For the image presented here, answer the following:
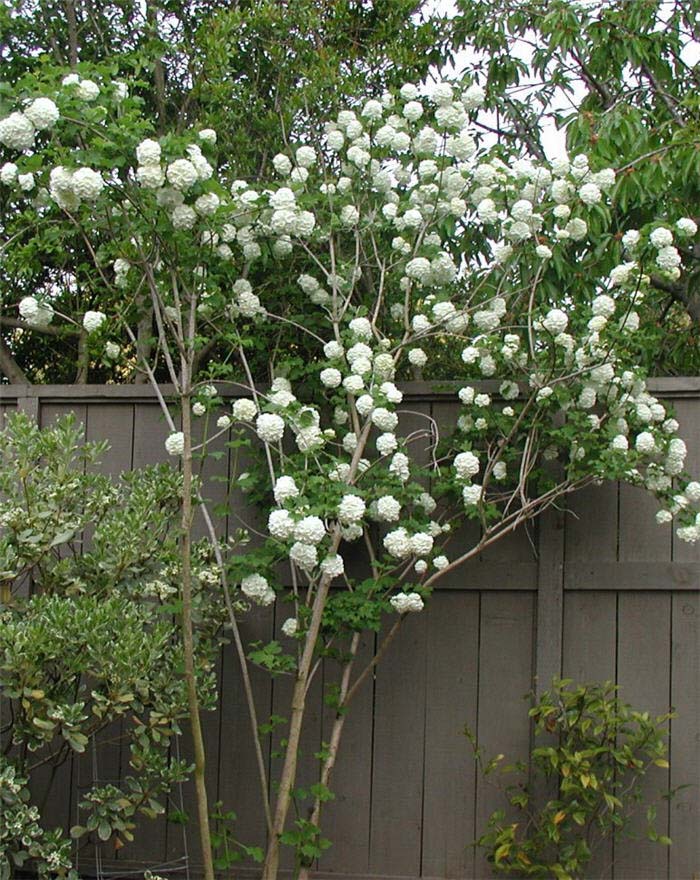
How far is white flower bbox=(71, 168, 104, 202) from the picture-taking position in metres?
3.12

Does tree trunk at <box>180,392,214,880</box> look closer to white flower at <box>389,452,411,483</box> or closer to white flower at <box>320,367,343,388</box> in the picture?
white flower at <box>320,367,343,388</box>

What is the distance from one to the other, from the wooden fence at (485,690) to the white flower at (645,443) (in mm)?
275

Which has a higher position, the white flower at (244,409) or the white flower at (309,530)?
the white flower at (244,409)

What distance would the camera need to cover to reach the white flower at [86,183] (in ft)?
10.2

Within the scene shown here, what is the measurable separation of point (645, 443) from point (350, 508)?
96 cm

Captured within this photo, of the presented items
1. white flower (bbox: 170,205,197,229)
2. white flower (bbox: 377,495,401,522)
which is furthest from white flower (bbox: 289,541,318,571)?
white flower (bbox: 170,205,197,229)

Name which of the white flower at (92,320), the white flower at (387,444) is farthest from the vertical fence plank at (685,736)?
the white flower at (92,320)

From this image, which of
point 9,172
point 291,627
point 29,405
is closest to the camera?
point 9,172

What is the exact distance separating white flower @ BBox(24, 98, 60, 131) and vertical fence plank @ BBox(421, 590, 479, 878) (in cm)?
191

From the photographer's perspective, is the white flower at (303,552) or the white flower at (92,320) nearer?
the white flower at (303,552)

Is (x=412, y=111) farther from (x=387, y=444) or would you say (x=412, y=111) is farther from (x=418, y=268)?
(x=387, y=444)

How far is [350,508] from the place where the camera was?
127 inches

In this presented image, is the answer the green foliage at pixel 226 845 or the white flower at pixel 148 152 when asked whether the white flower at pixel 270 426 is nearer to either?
the white flower at pixel 148 152

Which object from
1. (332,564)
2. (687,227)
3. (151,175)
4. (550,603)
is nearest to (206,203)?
(151,175)
